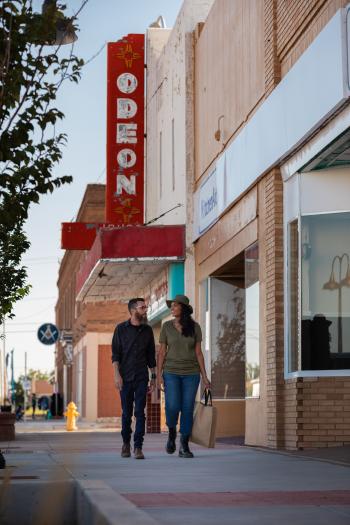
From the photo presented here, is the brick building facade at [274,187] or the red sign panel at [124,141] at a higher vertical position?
the red sign panel at [124,141]

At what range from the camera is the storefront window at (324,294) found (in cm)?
1412

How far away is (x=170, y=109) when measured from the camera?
84.4ft

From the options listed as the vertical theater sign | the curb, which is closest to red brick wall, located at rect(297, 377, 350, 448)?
the curb

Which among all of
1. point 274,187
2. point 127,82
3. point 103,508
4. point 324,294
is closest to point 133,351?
point 324,294

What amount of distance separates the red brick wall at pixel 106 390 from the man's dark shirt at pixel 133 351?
31.7 meters

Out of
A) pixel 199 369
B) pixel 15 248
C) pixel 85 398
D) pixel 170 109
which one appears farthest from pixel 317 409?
pixel 85 398

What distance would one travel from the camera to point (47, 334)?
41.4 meters

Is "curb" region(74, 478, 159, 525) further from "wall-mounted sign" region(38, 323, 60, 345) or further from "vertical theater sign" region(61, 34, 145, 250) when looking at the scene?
"wall-mounted sign" region(38, 323, 60, 345)

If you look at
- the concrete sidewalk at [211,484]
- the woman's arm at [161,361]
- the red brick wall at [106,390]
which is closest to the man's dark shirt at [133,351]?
the woman's arm at [161,361]

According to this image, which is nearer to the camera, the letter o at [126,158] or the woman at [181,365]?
the woman at [181,365]

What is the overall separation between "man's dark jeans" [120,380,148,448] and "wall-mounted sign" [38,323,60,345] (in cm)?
2844

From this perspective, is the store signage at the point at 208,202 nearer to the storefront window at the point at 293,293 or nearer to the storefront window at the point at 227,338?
the storefront window at the point at 227,338

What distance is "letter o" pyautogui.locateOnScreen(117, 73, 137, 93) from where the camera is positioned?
26.6m

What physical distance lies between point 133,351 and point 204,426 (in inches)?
47.6
